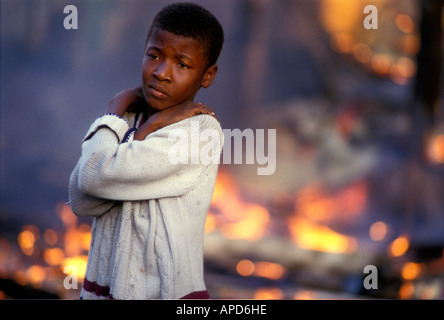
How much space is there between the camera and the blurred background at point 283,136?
12.1ft

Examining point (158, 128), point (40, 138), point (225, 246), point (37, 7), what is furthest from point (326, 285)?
point (37, 7)

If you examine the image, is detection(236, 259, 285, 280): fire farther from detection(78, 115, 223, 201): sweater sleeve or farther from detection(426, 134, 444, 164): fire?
detection(78, 115, 223, 201): sweater sleeve

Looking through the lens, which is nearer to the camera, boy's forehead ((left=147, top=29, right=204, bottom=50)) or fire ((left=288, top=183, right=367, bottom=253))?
boy's forehead ((left=147, top=29, right=204, bottom=50))

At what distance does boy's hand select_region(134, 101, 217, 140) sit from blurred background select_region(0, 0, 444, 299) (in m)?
2.25

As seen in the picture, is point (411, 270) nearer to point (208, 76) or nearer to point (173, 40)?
point (208, 76)

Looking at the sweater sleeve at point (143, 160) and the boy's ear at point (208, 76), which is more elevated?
the boy's ear at point (208, 76)

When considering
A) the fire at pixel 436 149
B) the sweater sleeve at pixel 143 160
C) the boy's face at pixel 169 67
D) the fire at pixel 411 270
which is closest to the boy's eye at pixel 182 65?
the boy's face at pixel 169 67

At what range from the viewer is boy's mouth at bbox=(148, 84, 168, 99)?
4.37 feet

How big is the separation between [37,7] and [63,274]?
198 cm

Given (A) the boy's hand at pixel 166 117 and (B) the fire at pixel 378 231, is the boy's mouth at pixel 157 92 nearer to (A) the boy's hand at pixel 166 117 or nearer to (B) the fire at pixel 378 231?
(A) the boy's hand at pixel 166 117

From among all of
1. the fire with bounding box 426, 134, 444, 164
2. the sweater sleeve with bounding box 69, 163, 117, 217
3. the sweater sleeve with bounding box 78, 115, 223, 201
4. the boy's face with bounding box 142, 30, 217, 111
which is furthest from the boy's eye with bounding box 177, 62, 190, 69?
the fire with bounding box 426, 134, 444, 164

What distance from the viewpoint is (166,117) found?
1.33 metres

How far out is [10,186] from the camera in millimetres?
3914

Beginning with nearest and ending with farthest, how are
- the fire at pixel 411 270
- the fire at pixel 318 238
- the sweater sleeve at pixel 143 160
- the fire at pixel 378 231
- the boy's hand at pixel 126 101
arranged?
the sweater sleeve at pixel 143 160
the boy's hand at pixel 126 101
the fire at pixel 411 270
the fire at pixel 318 238
the fire at pixel 378 231
